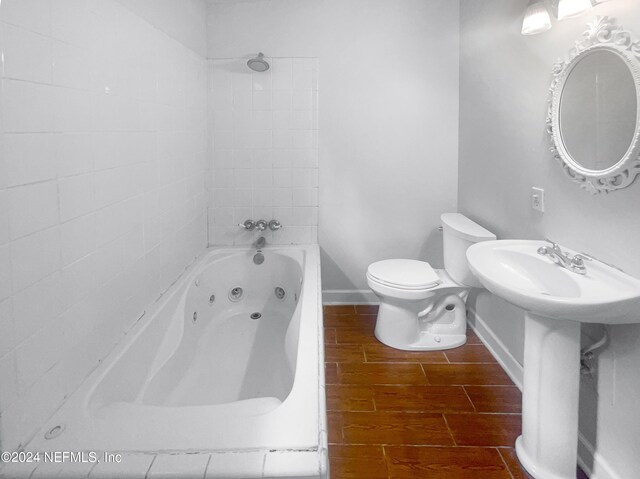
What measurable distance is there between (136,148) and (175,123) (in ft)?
1.99

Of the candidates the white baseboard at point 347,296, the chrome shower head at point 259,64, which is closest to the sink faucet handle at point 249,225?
the white baseboard at point 347,296

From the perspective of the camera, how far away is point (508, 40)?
2436 millimetres

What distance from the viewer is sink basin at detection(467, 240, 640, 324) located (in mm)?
1355

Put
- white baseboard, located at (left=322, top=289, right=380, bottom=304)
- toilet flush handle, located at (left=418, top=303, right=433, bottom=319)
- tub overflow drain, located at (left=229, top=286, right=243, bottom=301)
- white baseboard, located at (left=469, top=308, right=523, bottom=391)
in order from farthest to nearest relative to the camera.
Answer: white baseboard, located at (left=322, top=289, right=380, bottom=304) → tub overflow drain, located at (left=229, top=286, right=243, bottom=301) → toilet flush handle, located at (left=418, top=303, right=433, bottom=319) → white baseboard, located at (left=469, top=308, right=523, bottom=391)

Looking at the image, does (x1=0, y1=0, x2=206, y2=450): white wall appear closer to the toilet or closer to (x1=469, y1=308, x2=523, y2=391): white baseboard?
the toilet

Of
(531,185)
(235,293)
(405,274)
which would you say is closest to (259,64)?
(235,293)

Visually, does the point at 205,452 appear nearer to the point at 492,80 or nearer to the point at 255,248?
the point at 255,248

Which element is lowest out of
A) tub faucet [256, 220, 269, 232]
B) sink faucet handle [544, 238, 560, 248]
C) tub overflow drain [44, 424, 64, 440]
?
tub overflow drain [44, 424, 64, 440]

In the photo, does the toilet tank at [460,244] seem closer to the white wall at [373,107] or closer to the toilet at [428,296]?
the toilet at [428,296]

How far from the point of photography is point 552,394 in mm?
1659

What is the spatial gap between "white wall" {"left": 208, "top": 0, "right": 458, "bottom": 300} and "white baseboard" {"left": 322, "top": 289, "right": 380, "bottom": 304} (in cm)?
12

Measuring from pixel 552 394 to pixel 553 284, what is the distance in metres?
0.39

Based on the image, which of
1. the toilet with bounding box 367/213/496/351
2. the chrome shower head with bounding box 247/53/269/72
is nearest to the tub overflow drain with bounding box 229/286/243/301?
the toilet with bounding box 367/213/496/351

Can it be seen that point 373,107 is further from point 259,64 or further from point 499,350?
point 499,350
